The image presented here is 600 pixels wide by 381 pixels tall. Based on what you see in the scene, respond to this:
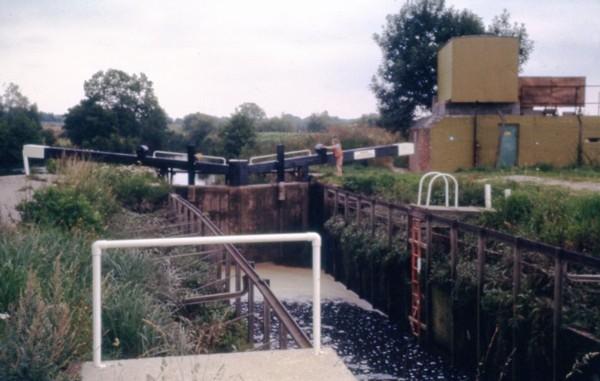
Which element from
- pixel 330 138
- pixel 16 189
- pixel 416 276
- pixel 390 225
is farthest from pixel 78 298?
pixel 330 138

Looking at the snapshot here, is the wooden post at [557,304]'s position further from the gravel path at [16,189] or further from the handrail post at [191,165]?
the handrail post at [191,165]

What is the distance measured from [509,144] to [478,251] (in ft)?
54.8

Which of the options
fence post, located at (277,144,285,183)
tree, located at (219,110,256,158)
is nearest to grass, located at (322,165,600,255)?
fence post, located at (277,144,285,183)

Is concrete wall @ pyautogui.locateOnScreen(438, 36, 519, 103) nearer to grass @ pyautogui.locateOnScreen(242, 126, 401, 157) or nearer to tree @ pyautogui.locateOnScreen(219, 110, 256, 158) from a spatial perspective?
grass @ pyautogui.locateOnScreen(242, 126, 401, 157)

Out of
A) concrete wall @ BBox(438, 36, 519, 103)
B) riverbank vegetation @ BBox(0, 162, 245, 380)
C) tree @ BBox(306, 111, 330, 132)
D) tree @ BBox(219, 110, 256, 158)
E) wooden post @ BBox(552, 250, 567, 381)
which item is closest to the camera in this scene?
riverbank vegetation @ BBox(0, 162, 245, 380)

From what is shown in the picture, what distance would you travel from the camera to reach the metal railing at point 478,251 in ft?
28.4

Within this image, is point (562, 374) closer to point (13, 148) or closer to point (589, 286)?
point (589, 286)

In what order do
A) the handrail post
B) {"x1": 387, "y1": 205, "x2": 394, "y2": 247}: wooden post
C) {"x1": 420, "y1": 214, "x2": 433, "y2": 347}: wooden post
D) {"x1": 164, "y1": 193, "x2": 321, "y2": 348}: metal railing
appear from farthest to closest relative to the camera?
the handrail post
{"x1": 387, "y1": 205, "x2": 394, "y2": 247}: wooden post
{"x1": 420, "y1": 214, "x2": 433, "y2": 347}: wooden post
{"x1": 164, "y1": 193, "x2": 321, "y2": 348}: metal railing

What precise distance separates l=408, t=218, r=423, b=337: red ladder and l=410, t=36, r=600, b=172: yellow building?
13.1 m

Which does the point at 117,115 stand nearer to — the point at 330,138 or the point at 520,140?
the point at 330,138

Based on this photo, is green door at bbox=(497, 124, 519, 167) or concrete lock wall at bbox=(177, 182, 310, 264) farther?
green door at bbox=(497, 124, 519, 167)

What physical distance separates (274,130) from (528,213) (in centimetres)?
4447

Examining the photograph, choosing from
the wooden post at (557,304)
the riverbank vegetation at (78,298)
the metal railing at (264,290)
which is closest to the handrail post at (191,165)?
the metal railing at (264,290)

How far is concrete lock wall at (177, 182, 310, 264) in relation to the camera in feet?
71.2
